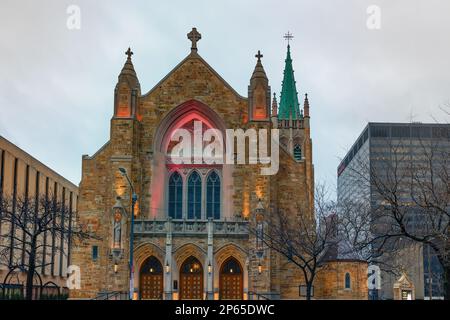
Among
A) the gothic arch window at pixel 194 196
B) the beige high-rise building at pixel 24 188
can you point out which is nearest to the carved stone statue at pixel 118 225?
the gothic arch window at pixel 194 196

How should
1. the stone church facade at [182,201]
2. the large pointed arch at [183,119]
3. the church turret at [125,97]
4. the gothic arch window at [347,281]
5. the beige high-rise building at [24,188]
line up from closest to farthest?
1. the stone church facade at [182,201]
2. the gothic arch window at [347,281]
3. the church turret at [125,97]
4. the large pointed arch at [183,119]
5. the beige high-rise building at [24,188]

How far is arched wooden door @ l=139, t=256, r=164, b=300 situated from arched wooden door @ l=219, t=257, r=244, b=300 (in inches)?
141

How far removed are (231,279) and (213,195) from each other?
5582 millimetres

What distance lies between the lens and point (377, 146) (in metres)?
139

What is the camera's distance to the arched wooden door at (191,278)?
1452 inches

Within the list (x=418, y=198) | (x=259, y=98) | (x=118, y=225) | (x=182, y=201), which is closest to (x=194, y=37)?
(x=259, y=98)

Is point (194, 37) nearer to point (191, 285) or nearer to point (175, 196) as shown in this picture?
point (175, 196)

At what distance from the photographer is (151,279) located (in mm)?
36938

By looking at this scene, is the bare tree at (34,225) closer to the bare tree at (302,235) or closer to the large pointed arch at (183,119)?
the large pointed arch at (183,119)

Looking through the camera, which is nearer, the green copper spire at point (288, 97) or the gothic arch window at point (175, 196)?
the gothic arch window at point (175, 196)

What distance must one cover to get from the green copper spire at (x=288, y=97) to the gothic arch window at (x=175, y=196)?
43.6 meters

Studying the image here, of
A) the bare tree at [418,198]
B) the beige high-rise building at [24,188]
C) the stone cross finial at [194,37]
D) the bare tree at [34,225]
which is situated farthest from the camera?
the beige high-rise building at [24,188]
